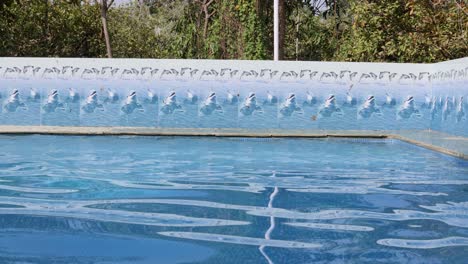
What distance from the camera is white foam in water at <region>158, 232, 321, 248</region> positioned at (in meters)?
4.61

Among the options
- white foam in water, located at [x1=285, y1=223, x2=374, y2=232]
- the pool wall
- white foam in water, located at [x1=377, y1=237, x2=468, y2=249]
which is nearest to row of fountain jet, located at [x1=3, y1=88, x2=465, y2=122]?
the pool wall

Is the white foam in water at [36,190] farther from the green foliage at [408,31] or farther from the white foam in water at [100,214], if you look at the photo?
the green foliage at [408,31]


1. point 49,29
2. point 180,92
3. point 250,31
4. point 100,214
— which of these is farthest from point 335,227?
point 49,29

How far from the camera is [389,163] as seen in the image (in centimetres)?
1012

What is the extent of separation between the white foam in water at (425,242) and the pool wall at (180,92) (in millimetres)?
11128

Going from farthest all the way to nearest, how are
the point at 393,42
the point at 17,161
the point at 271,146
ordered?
the point at 393,42 < the point at 271,146 < the point at 17,161

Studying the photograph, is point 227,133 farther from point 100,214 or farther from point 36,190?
point 100,214

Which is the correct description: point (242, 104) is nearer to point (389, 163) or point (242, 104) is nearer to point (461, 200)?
point (389, 163)

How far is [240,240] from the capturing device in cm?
473

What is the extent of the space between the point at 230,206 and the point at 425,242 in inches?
82.7

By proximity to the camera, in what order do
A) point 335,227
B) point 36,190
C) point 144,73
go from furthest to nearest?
point 144,73
point 36,190
point 335,227

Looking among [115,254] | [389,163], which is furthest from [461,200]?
[115,254]

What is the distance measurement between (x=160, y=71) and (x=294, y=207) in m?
10.2

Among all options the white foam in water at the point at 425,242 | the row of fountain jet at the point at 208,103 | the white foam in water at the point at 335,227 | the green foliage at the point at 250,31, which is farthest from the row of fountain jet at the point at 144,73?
the white foam in water at the point at 425,242
